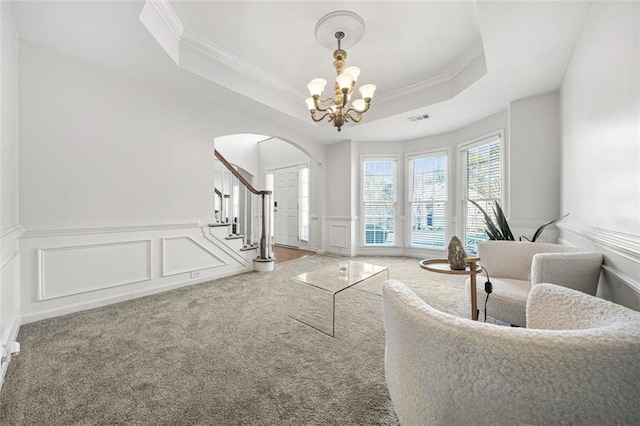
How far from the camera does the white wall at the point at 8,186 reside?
1.68 m

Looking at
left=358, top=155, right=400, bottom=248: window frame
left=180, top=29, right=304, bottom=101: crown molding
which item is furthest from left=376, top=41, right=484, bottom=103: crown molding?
left=358, top=155, right=400, bottom=248: window frame

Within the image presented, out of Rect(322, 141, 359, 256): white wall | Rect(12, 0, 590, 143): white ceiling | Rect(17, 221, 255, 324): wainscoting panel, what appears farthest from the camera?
Rect(322, 141, 359, 256): white wall

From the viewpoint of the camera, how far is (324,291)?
8.81 feet

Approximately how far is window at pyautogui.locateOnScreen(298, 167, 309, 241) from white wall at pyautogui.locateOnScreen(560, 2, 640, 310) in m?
4.89

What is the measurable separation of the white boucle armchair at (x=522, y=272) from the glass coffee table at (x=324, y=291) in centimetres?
103


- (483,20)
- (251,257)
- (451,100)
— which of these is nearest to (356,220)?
(251,257)

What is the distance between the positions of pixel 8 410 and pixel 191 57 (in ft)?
10.1

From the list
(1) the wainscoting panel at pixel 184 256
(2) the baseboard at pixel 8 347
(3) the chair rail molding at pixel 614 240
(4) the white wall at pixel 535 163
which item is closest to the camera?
(3) the chair rail molding at pixel 614 240

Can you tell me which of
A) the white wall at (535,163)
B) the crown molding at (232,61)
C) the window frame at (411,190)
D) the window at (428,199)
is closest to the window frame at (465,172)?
the window frame at (411,190)

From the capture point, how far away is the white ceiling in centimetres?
200

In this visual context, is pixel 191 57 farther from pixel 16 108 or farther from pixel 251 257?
pixel 251 257

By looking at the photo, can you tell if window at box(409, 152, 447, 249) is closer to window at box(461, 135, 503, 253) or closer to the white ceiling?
window at box(461, 135, 503, 253)

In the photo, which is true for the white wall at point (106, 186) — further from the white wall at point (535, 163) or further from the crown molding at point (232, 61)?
the white wall at point (535, 163)

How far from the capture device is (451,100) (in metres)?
3.39
